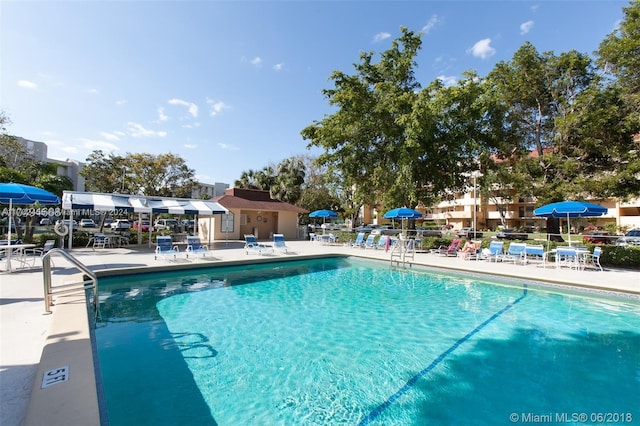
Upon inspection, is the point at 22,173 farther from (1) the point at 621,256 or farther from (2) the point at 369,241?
(1) the point at 621,256

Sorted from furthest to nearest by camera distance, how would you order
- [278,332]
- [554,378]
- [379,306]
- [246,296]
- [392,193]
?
[392,193] < [246,296] < [379,306] < [278,332] < [554,378]

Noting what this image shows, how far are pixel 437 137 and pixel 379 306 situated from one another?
15.2m

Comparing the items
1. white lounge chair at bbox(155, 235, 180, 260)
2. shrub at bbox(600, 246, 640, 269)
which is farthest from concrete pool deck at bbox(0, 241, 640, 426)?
shrub at bbox(600, 246, 640, 269)

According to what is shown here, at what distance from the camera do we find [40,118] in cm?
1322

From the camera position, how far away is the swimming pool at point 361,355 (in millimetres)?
3998

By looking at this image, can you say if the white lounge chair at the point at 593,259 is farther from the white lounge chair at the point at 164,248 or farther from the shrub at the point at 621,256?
the white lounge chair at the point at 164,248

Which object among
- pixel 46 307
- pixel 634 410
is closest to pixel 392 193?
pixel 634 410

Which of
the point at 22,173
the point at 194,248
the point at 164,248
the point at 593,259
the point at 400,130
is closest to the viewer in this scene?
the point at 593,259

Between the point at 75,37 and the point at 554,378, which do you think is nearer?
the point at 554,378

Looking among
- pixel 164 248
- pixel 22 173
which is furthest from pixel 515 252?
pixel 22 173

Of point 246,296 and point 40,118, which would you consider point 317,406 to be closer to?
point 246,296

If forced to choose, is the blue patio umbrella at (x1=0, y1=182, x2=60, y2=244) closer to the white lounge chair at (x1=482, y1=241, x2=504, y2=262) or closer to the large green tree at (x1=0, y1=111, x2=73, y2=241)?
the large green tree at (x1=0, y1=111, x2=73, y2=241)

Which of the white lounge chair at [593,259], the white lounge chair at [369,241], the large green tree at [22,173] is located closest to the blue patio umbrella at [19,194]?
the large green tree at [22,173]

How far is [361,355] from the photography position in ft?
18.1
